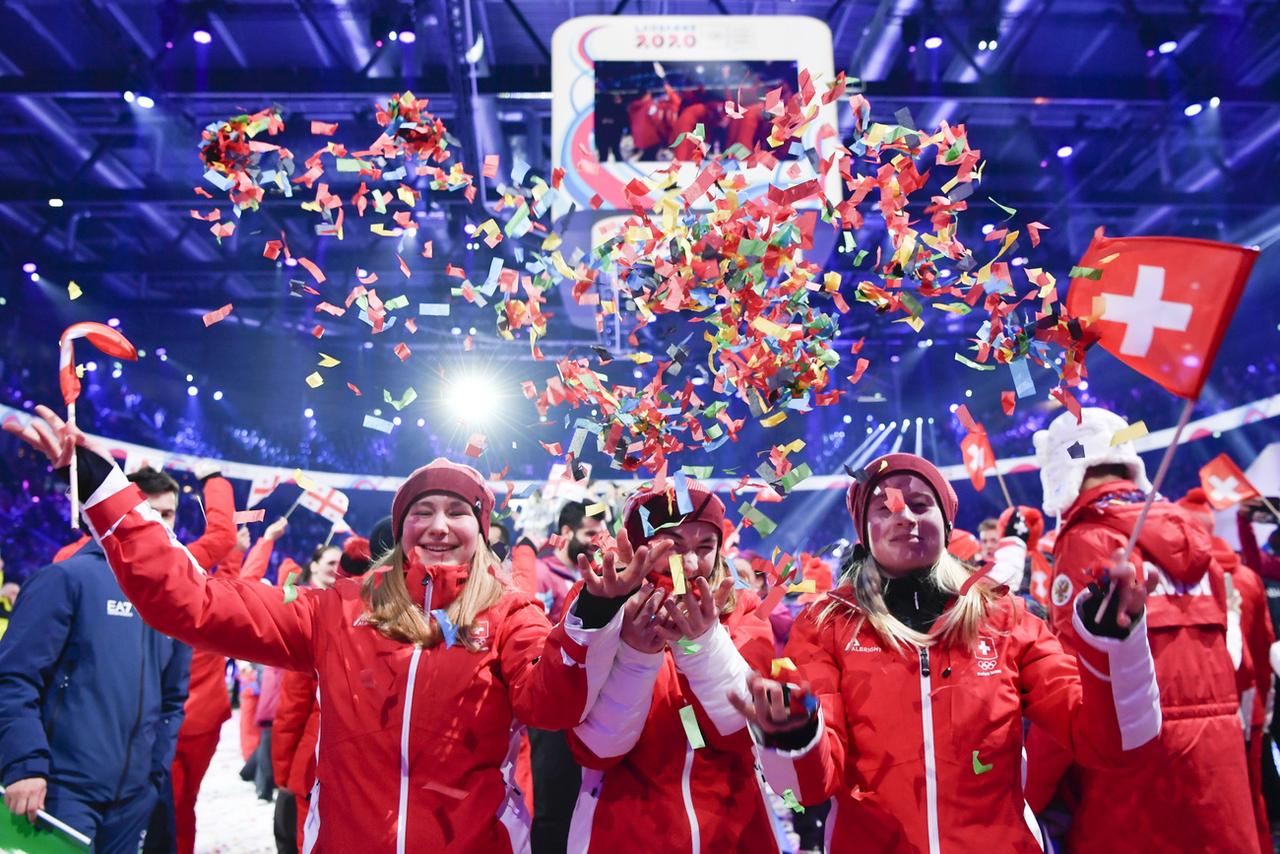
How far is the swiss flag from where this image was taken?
1.96m

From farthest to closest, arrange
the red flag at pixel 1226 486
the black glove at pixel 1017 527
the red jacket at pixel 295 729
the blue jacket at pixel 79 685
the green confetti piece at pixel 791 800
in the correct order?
the black glove at pixel 1017 527, the red flag at pixel 1226 486, the red jacket at pixel 295 729, the blue jacket at pixel 79 685, the green confetti piece at pixel 791 800

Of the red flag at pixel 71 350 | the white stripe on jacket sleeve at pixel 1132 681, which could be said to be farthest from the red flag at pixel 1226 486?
the red flag at pixel 71 350

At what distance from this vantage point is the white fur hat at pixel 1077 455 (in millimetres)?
3061

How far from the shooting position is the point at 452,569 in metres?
2.52

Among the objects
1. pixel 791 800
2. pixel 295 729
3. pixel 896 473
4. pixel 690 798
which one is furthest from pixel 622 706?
pixel 295 729

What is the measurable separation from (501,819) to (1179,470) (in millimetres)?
15972

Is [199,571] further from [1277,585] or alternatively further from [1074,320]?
[1277,585]

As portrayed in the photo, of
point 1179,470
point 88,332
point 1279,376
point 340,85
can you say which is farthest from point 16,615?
point 1179,470

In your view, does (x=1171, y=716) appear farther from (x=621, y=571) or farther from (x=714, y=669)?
(x=621, y=571)

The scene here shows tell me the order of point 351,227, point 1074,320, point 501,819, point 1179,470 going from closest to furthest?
point 501,819
point 1074,320
point 351,227
point 1179,470

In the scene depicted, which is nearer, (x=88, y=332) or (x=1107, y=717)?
(x=1107, y=717)

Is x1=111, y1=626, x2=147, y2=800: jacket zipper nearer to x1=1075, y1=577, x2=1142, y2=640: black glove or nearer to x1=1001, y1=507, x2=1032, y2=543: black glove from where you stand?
x1=1075, y1=577, x2=1142, y2=640: black glove

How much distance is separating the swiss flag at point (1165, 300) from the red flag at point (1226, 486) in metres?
2.78

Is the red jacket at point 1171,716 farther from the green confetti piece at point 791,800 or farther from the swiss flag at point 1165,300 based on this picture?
the green confetti piece at point 791,800
